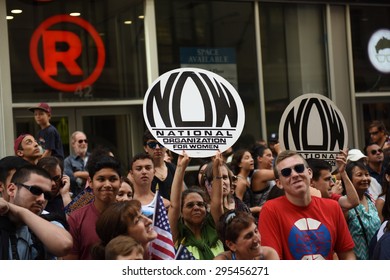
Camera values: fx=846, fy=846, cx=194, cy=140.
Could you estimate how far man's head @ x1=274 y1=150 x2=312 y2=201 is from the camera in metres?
5.82

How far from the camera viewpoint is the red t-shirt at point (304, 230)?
563cm

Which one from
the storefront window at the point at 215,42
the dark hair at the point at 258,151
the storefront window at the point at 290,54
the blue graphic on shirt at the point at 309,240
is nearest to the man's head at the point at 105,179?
the blue graphic on shirt at the point at 309,240

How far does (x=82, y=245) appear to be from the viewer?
18.6 ft

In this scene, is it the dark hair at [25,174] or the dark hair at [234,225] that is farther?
the dark hair at [234,225]

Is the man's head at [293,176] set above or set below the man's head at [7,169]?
below

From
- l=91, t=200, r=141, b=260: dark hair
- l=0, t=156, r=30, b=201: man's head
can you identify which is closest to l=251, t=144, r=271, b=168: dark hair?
l=0, t=156, r=30, b=201: man's head

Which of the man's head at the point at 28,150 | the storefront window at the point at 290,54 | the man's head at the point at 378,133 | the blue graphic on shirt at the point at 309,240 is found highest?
the storefront window at the point at 290,54

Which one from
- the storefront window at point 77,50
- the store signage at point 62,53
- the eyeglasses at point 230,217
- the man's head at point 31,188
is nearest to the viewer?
the man's head at point 31,188

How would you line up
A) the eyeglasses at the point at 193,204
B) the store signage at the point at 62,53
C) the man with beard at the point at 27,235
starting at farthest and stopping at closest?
the store signage at the point at 62,53 → the eyeglasses at the point at 193,204 → the man with beard at the point at 27,235

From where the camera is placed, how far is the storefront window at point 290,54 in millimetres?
14680

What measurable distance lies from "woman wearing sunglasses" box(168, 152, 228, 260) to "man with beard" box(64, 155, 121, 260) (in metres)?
0.52

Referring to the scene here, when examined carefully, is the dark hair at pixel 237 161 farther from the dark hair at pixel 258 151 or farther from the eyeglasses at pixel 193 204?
the eyeglasses at pixel 193 204

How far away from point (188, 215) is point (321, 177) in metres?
1.35
